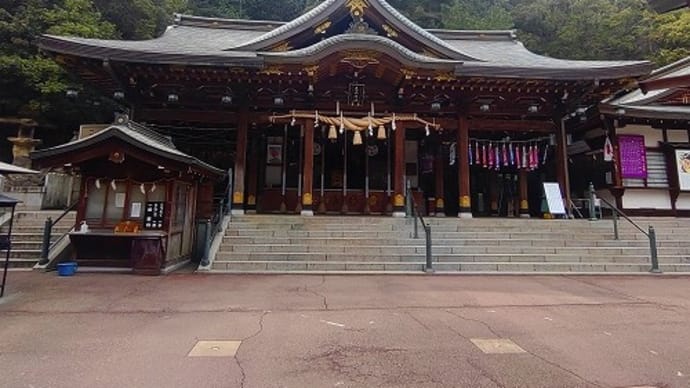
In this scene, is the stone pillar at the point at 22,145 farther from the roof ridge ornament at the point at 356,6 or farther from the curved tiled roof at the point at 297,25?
the roof ridge ornament at the point at 356,6

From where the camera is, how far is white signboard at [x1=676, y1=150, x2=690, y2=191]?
13383mm

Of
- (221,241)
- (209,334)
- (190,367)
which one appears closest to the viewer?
(190,367)

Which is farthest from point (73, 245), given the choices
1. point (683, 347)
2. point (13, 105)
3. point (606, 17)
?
point (606, 17)

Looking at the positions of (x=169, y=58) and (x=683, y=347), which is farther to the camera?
(x=169, y=58)

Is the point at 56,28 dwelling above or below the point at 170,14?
below

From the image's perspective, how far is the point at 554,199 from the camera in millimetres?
12258

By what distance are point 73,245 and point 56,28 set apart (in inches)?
518

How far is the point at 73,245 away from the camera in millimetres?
8391

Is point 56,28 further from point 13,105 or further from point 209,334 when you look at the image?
point 209,334

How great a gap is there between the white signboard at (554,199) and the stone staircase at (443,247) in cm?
86

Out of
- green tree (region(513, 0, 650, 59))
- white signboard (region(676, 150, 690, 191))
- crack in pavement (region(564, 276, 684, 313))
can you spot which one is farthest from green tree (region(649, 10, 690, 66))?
crack in pavement (region(564, 276, 684, 313))

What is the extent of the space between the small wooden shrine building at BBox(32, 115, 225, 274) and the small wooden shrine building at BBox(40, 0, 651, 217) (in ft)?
10.1

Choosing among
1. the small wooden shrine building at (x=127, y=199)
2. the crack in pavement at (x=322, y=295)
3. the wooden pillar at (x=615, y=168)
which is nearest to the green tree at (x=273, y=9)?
the wooden pillar at (x=615, y=168)

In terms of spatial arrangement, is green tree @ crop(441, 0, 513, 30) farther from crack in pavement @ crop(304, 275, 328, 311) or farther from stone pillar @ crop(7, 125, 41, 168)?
stone pillar @ crop(7, 125, 41, 168)
